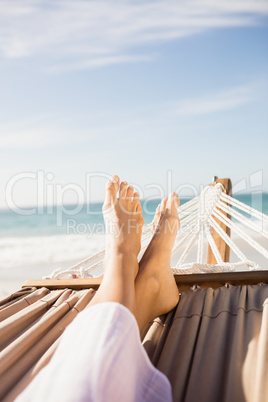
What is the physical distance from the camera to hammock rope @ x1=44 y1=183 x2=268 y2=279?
4.38 ft

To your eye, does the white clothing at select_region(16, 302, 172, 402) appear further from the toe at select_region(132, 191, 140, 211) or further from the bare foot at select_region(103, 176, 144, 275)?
the toe at select_region(132, 191, 140, 211)

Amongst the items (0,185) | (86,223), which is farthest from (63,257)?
(0,185)

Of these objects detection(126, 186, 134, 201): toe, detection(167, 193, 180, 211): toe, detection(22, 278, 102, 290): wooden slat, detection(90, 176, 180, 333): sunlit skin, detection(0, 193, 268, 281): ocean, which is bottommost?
detection(0, 193, 268, 281): ocean

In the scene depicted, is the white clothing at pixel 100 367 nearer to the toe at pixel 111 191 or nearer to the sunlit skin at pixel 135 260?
the sunlit skin at pixel 135 260

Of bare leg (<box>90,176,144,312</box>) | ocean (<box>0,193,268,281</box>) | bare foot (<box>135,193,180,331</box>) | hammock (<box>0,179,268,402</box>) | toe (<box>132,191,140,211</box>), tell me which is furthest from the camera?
ocean (<box>0,193,268,281</box>)

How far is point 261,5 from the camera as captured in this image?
459 inches

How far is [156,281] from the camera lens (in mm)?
1010

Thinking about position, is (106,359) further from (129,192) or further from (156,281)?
(129,192)

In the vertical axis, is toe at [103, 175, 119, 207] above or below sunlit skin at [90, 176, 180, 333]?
above

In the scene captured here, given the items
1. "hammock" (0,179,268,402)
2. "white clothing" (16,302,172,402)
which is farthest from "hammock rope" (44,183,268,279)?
"white clothing" (16,302,172,402)

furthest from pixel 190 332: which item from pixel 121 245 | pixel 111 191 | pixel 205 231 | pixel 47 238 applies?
pixel 47 238

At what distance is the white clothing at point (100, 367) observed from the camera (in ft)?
1.59

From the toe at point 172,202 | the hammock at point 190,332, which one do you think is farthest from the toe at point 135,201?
the hammock at point 190,332

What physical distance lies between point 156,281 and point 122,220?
1.19 ft
